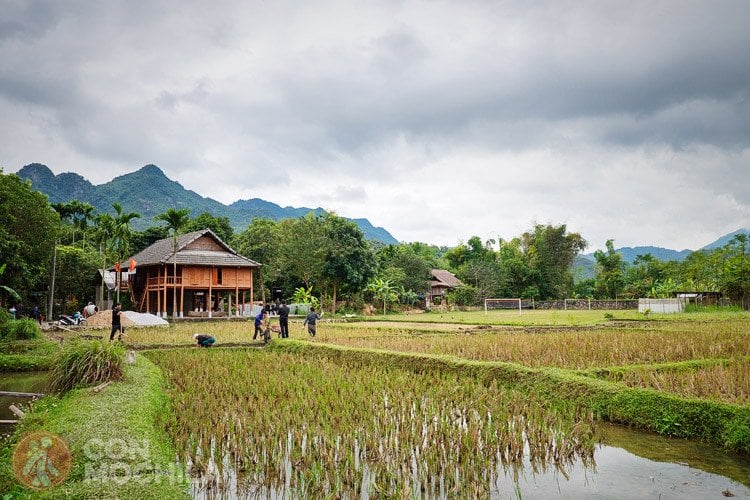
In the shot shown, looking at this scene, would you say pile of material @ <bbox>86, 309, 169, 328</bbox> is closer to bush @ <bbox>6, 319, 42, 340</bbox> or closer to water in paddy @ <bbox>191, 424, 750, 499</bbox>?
bush @ <bbox>6, 319, 42, 340</bbox>

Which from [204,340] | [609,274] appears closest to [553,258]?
[609,274]

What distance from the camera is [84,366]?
9.09 metres

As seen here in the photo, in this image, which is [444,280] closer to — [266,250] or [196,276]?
[266,250]

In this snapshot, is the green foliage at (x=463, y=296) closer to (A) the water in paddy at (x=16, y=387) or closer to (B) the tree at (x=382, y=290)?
(B) the tree at (x=382, y=290)

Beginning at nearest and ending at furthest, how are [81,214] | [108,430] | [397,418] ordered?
[108,430] → [397,418] → [81,214]

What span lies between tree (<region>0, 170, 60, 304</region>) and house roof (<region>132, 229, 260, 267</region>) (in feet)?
23.5

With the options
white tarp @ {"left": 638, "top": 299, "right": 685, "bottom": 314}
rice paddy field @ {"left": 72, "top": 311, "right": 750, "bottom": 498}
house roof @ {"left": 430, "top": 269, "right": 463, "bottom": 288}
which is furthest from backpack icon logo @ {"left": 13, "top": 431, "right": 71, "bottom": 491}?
house roof @ {"left": 430, "top": 269, "right": 463, "bottom": 288}

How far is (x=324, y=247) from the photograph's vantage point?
137ft

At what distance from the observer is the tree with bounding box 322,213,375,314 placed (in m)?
41.5

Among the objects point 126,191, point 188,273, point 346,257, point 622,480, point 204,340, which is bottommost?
point 622,480

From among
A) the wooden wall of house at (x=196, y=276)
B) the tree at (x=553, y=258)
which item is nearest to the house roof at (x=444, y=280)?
the tree at (x=553, y=258)

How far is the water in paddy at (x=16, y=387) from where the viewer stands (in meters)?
8.92

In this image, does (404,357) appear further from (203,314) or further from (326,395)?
(203,314)

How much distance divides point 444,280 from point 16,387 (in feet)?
155
